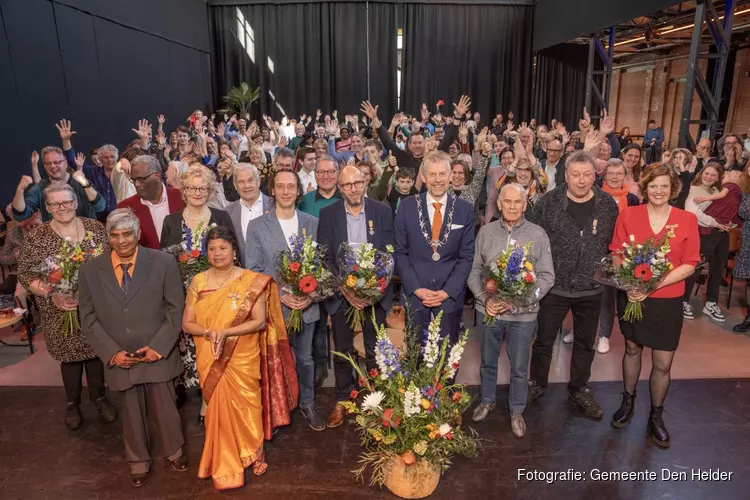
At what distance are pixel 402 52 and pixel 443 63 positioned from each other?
146cm

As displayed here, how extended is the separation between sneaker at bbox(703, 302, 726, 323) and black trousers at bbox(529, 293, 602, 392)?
261 cm

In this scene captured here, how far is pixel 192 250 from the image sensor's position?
3109mm

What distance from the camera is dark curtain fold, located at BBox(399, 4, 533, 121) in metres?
16.3

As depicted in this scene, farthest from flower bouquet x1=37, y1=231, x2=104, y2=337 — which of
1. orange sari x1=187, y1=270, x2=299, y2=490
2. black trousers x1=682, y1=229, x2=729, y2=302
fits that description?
black trousers x1=682, y1=229, x2=729, y2=302

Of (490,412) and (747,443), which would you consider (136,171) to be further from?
(747,443)

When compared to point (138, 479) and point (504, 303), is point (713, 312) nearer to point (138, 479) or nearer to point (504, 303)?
point (504, 303)

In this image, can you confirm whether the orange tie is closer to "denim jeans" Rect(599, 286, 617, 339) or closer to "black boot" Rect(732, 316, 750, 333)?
"denim jeans" Rect(599, 286, 617, 339)

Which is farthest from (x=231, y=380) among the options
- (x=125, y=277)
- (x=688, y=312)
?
(x=688, y=312)

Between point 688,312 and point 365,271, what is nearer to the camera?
point 365,271

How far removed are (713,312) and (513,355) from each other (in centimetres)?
334

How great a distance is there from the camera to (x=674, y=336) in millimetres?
3080

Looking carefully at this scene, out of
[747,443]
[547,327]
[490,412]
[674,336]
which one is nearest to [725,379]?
[747,443]

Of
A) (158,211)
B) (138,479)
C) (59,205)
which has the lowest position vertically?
(138,479)

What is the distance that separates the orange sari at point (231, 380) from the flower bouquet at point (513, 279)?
4.39 ft
